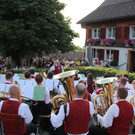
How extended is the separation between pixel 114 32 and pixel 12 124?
16.7 m

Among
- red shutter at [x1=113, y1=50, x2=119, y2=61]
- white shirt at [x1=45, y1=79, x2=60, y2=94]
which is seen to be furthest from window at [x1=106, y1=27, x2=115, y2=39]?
white shirt at [x1=45, y1=79, x2=60, y2=94]

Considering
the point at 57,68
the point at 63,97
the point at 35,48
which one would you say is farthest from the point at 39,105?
the point at 35,48

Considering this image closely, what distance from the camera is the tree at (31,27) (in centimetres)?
1250

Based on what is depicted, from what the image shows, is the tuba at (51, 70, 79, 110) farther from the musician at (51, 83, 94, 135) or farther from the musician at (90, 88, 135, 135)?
the musician at (90, 88, 135, 135)

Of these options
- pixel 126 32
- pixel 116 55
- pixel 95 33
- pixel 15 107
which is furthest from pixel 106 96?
pixel 95 33

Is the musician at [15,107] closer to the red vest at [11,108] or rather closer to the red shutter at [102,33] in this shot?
the red vest at [11,108]

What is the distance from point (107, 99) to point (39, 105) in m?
1.68

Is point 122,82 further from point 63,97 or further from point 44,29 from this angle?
point 44,29

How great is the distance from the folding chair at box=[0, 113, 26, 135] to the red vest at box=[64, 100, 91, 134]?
0.79m

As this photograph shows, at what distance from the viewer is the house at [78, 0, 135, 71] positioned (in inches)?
642

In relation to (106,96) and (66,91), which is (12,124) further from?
(106,96)

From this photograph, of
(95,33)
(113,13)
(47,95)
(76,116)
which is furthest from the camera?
(95,33)

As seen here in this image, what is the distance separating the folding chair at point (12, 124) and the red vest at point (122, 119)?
1.54 meters

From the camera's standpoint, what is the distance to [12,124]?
9.87ft
